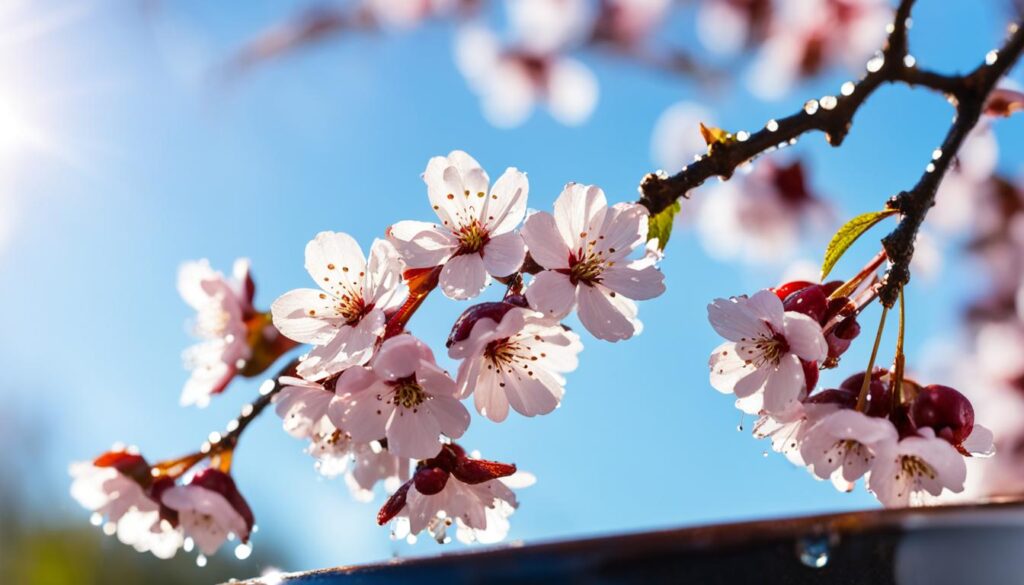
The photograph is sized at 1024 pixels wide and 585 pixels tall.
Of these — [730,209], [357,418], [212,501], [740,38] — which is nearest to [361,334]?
[357,418]

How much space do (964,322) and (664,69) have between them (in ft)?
4.18

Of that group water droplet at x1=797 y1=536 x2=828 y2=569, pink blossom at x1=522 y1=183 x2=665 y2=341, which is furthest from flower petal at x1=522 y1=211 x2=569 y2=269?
water droplet at x1=797 y1=536 x2=828 y2=569

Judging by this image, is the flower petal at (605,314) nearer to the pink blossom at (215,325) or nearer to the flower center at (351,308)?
the flower center at (351,308)

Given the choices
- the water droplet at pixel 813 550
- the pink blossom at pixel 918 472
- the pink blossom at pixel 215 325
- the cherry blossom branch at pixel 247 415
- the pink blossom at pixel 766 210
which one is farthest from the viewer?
the pink blossom at pixel 766 210

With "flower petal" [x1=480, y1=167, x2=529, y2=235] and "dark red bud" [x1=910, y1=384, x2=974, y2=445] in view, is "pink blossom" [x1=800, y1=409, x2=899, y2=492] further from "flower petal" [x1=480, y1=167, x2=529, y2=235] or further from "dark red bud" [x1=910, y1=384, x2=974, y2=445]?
"flower petal" [x1=480, y1=167, x2=529, y2=235]

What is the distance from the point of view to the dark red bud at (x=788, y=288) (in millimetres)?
687

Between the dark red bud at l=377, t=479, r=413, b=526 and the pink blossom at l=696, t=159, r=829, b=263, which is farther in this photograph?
the pink blossom at l=696, t=159, r=829, b=263

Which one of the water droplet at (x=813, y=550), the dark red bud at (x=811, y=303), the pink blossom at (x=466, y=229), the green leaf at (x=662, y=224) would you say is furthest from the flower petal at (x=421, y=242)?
the water droplet at (x=813, y=550)

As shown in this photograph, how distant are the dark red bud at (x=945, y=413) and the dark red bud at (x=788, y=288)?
0.11m

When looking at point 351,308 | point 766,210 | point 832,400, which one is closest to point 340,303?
point 351,308

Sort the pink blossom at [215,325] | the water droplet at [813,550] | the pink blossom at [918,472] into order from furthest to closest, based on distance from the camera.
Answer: the pink blossom at [215,325] < the pink blossom at [918,472] < the water droplet at [813,550]

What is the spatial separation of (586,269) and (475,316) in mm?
89

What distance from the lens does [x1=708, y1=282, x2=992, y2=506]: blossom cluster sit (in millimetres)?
612

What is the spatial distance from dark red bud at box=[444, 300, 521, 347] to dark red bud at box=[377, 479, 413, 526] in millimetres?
141
